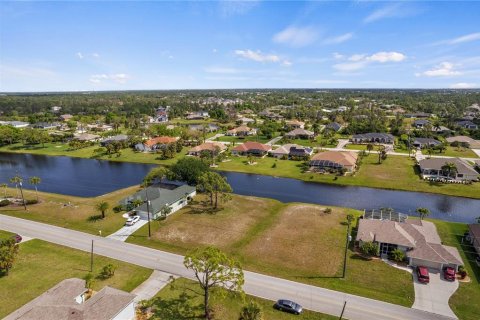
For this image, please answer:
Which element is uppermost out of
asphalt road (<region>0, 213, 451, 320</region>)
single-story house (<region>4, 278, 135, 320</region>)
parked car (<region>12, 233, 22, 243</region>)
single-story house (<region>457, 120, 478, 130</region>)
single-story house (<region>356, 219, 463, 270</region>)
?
single-story house (<region>457, 120, 478, 130</region>)

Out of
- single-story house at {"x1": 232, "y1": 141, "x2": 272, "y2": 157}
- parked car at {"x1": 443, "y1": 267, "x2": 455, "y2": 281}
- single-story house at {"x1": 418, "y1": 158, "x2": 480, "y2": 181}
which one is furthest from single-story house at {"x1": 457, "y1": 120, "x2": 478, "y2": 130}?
parked car at {"x1": 443, "y1": 267, "x2": 455, "y2": 281}

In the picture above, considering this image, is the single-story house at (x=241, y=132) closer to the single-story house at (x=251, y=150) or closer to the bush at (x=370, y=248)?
the single-story house at (x=251, y=150)

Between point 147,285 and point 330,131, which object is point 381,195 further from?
point 330,131

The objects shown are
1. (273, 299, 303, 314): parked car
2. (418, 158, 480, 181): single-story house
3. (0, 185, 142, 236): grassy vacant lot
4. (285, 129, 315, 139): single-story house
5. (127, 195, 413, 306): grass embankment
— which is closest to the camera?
(273, 299, 303, 314): parked car

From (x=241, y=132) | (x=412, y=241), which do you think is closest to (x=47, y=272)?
(x=412, y=241)

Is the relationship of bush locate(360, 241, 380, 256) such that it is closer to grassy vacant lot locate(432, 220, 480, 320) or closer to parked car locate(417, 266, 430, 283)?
parked car locate(417, 266, 430, 283)

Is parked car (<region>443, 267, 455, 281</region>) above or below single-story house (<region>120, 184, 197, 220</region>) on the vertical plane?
below
